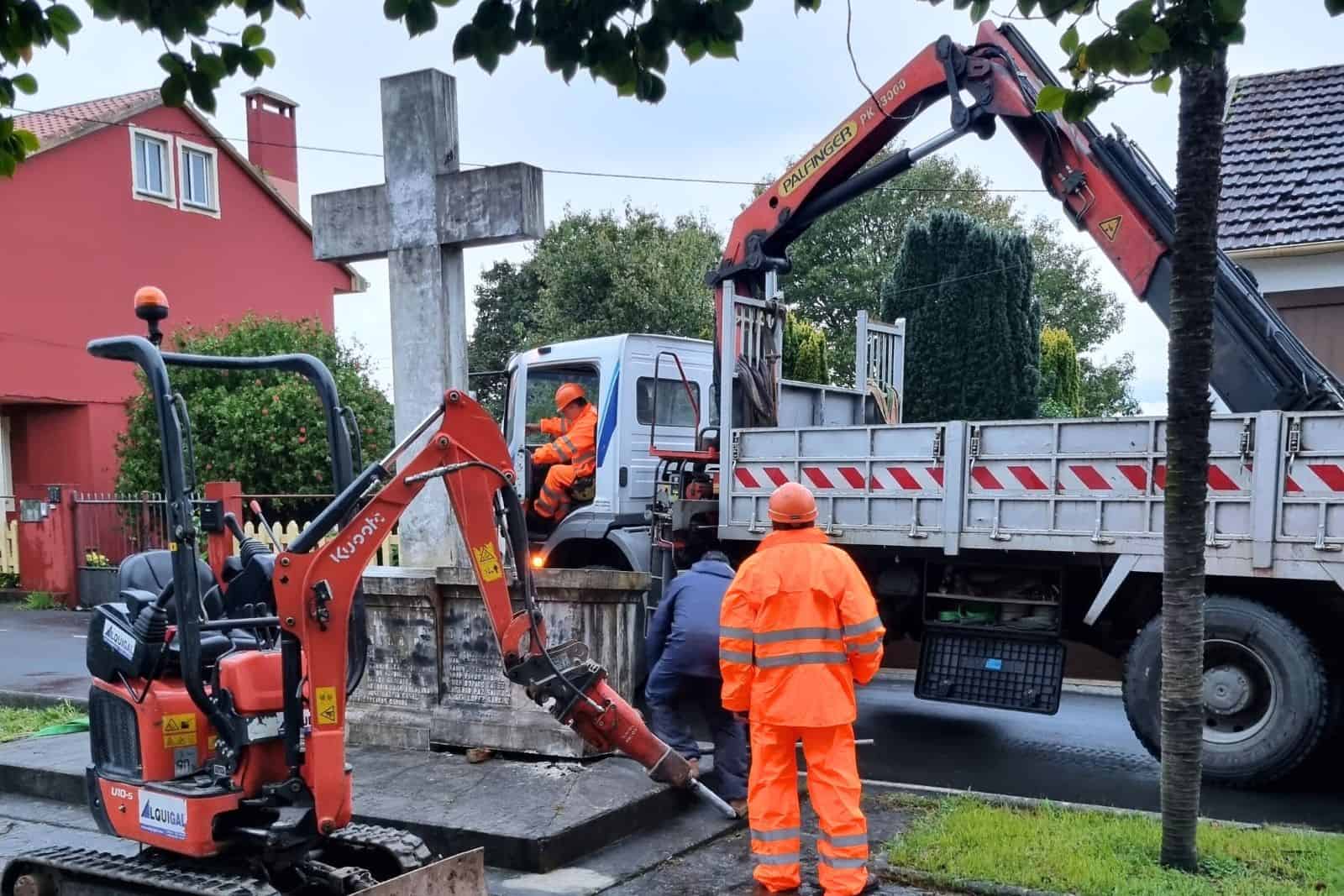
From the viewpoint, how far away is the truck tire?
20.2 ft

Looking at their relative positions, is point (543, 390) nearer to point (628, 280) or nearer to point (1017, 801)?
point (1017, 801)

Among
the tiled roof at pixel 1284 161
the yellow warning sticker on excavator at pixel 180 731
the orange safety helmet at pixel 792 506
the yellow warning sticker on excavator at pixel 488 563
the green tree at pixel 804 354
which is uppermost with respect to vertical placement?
the tiled roof at pixel 1284 161

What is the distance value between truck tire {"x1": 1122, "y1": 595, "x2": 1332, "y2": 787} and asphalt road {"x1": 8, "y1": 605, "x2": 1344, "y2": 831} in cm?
22

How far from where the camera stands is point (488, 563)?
4.67 metres

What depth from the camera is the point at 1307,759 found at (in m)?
6.23

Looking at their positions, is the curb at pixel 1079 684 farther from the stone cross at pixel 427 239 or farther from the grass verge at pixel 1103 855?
the stone cross at pixel 427 239

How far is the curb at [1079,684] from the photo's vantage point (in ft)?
30.8

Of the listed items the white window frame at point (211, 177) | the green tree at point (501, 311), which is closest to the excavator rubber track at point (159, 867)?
the white window frame at point (211, 177)

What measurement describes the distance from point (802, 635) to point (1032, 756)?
342 centimetres

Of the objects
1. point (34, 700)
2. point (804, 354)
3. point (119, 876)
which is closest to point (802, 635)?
point (119, 876)

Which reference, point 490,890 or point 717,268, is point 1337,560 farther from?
point 717,268

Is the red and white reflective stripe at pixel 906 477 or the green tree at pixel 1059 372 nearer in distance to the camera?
the red and white reflective stripe at pixel 906 477

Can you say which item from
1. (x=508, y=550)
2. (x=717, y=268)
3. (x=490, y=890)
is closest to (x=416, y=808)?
(x=490, y=890)

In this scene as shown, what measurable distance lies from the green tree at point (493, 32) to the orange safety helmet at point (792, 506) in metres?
1.81
